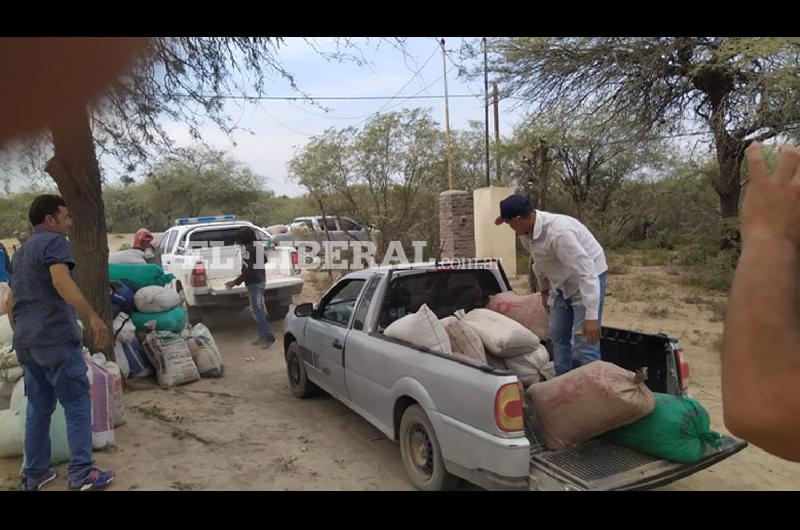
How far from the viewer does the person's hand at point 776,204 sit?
0.90 meters

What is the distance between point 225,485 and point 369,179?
12.4 meters

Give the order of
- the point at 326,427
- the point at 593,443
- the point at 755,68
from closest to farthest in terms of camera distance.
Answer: the point at 593,443
the point at 326,427
the point at 755,68

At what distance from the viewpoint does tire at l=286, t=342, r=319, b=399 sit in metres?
5.55

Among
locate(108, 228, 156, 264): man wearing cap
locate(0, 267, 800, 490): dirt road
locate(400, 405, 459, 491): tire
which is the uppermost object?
locate(108, 228, 156, 264): man wearing cap

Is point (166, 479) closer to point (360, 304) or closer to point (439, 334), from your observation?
point (360, 304)

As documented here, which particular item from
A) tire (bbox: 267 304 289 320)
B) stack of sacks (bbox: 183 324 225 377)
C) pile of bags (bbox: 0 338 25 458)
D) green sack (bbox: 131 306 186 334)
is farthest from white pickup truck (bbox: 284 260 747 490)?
tire (bbox: 267 304 289 320)

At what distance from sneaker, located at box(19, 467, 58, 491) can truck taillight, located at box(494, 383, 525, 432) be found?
10.2ft

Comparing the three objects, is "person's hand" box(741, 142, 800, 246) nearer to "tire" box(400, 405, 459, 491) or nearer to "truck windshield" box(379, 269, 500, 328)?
"tire" box(400, 405, 459, 491)

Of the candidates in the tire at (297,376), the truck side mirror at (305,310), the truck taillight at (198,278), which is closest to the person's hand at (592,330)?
the truck side mirror at (305,310)

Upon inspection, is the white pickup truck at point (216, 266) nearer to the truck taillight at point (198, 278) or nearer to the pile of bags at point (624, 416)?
the truck taillight at point (198, 278)

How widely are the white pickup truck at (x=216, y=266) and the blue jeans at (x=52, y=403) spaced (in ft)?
15.9

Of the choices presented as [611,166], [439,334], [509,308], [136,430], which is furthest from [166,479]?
[611,166]

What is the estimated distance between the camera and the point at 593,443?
322 cm

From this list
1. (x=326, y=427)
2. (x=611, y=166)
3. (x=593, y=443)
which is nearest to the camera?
(x=593, y=443)
